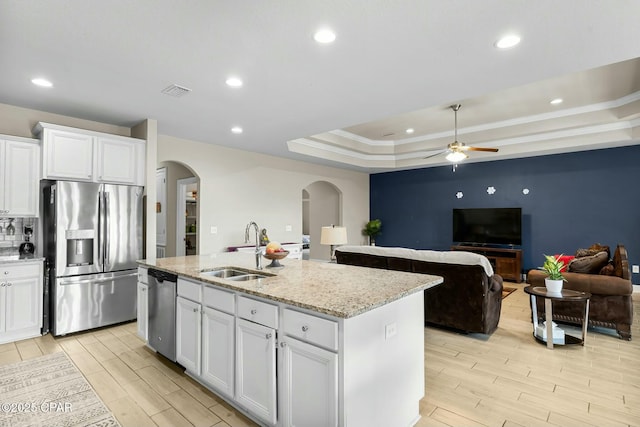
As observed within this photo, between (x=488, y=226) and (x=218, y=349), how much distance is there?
21.4ft

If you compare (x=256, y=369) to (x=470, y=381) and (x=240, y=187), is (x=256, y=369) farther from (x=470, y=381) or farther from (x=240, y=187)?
(x=240, y=187)

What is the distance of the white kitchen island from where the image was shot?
5.42ft

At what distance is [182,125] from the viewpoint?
4.56 meters

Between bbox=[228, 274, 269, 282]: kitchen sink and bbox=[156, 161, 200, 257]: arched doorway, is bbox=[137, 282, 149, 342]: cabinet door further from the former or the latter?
bbox=[156, 161, 200, 257]: arched doorway

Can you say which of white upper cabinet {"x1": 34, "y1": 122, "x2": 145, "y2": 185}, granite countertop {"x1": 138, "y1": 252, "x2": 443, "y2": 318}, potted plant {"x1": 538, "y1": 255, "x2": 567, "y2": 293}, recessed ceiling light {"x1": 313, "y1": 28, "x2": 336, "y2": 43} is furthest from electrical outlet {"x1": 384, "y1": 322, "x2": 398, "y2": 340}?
white upper cabinet {"x1": 34, "y1": 122, "x2": 145, "y2": 185}

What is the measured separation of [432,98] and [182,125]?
3281mm

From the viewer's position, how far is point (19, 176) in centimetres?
364

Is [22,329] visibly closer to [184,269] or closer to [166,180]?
[184,269]

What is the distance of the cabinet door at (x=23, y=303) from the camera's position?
11.4 ft

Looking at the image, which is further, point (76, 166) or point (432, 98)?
point (76, 166)

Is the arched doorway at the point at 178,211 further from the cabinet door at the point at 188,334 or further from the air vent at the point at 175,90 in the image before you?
the cabinet door at the point at 188,334

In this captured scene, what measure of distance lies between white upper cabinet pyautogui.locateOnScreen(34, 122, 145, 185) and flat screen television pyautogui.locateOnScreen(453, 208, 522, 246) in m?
6.46

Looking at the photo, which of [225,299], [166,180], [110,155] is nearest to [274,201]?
[166,180]

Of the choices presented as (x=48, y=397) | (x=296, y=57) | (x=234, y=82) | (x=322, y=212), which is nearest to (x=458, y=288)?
(x=296, y=57)
